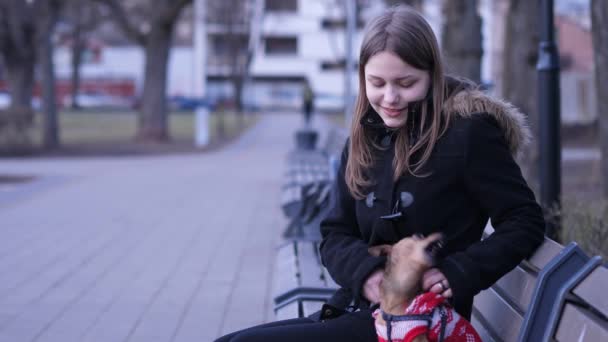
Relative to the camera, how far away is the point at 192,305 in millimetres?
6531

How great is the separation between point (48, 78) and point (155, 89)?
361cm

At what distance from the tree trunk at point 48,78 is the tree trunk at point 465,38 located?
13.8 meters

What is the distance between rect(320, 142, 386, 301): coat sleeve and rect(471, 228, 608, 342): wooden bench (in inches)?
19.3

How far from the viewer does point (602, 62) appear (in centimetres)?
747

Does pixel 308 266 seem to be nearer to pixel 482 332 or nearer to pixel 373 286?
pixel 482 332

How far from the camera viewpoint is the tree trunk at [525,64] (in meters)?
11.3

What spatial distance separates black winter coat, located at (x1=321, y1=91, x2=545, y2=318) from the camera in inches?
111

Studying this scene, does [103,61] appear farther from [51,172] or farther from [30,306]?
[30,306]

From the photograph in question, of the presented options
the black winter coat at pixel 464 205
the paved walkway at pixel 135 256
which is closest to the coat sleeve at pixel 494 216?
the black winter coat at pixel 464 205

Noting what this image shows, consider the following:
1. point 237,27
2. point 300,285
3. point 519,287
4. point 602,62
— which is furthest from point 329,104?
point 519,287

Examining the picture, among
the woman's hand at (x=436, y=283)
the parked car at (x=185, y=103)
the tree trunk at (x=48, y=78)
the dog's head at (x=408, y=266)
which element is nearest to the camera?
the dog's head at (x=408, y=266)

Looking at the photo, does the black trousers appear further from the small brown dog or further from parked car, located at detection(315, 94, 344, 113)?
parked car, located at detection(315, 94, 344, 113)

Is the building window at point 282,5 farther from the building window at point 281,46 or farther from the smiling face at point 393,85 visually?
the smiling face at point 393,85

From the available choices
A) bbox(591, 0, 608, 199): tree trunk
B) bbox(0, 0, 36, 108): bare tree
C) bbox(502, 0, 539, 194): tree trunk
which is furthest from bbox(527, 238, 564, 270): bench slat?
bbox(0, 0, 36, 108): bare tree
